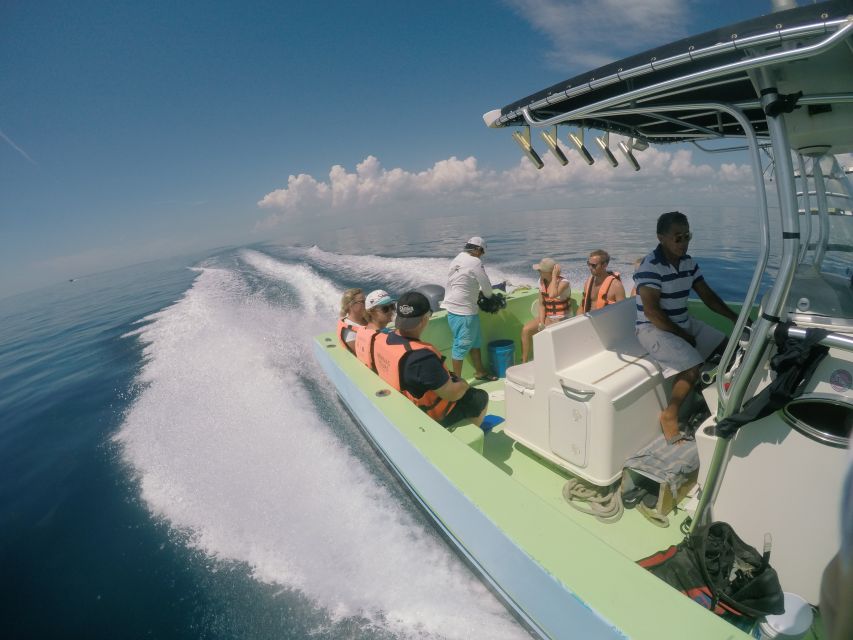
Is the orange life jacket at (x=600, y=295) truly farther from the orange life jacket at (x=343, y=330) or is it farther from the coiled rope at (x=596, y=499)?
the orange life jacket at (x=343, y=330)

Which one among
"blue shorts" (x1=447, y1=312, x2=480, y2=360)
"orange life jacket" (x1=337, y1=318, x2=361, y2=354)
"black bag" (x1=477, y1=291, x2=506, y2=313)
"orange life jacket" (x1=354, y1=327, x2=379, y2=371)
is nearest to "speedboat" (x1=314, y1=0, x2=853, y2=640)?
"orange life jacket" (x1=354, y1=327, x2=379, y2=371)

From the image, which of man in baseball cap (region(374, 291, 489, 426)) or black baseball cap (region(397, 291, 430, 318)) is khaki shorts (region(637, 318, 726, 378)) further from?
black baseball cap (region(397, 291, 430, 318))

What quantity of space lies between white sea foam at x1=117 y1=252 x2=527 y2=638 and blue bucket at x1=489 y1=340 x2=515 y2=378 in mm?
1817

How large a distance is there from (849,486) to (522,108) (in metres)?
1.78

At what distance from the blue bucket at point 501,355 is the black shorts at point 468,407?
1452 mm

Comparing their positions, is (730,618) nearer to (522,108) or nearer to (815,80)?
(815,80)

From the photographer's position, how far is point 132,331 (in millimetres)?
7977

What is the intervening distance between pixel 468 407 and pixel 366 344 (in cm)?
88

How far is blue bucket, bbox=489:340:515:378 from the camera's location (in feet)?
13.2

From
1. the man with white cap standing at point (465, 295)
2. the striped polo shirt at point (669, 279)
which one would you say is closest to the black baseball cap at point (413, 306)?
the man with white cap standing at point (465, 295)

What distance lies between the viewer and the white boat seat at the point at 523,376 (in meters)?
2.40

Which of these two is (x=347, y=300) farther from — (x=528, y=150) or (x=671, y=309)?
(x=671, y=309)

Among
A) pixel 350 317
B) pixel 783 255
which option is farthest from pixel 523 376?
pixel 350 317

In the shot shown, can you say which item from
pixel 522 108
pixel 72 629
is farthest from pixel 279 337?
pixel 522 108
